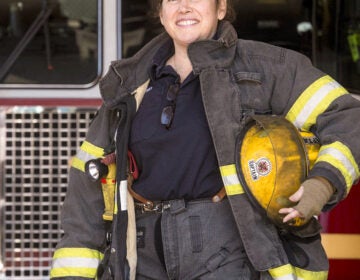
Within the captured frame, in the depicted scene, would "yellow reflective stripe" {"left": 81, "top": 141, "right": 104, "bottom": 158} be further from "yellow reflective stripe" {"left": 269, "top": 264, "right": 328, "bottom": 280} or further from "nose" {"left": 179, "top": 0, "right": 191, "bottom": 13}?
"yellow reflective stripe" {"left": 269, "top": 264, "right": 328, "bottom": 280}

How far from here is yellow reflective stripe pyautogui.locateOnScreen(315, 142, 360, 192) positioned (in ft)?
7.69

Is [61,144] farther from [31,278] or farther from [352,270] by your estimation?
[352,270]

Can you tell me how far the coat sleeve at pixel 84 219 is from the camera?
2723 millimetres

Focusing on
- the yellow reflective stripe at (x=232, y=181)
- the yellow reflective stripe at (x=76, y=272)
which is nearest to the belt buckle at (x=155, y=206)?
the yellow reflective stripe at (x=232, y=181)

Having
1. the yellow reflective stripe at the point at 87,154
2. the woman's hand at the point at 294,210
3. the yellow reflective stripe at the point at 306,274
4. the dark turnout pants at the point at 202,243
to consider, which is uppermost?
the woman's hand at the point at 294,210

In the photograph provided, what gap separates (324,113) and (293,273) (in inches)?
18.7

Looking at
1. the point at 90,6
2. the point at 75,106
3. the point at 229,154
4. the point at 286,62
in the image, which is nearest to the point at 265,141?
the point at 229,154

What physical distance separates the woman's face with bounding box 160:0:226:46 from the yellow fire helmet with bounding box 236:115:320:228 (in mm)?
356

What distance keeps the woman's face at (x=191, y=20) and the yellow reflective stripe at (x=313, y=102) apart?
372 millimetres

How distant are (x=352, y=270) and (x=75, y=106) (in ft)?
4.96

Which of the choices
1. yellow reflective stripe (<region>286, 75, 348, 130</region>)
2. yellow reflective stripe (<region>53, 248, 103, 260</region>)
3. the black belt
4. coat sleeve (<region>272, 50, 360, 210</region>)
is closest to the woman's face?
coat sleeve (<region>272, 50, 360, 210</region>)

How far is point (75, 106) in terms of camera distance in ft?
12.6

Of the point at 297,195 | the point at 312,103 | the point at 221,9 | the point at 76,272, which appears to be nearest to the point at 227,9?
the point at 221,9

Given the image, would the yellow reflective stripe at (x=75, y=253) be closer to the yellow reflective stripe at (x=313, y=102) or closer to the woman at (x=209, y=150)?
the woman at (x=209, y=150)
